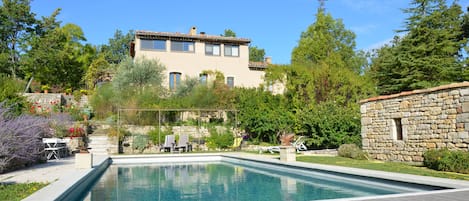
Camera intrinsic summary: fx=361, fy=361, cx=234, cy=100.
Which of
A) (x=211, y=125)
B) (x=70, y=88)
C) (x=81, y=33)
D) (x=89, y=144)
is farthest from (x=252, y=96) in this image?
(x=81, y=33)

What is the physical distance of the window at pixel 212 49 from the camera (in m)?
26.5

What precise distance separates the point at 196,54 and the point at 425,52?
14662 millimetres

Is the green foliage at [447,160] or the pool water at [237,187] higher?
the green foliage at [447,160]

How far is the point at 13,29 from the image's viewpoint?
84.2 feet

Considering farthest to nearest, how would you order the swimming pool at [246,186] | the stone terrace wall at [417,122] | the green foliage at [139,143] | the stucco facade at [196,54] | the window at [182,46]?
1. the window at [182,46]
2. the stucco facade at [196,54]
3. the green foliage at [139,143]
4. the stone terrace wall at [417,122]
5. the swimming pool at [246,186]

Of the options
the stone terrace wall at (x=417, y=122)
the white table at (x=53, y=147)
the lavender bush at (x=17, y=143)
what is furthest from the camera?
the white table at (x=53, y=147)

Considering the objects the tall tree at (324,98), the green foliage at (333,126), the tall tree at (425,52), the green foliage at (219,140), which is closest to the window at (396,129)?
the green foliage at (333,126)

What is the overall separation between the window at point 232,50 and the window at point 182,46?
2.67 metres

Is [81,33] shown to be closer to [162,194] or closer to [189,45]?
[189,45]

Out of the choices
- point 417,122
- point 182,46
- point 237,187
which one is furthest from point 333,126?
point 182,46

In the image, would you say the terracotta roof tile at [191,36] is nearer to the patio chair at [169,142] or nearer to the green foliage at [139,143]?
the green foliage at [139,143]

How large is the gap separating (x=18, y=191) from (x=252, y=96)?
14.5 meters

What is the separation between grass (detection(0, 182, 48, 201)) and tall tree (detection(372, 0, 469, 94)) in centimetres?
1908

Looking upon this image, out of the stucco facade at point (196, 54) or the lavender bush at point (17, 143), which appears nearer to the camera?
the lavender bush at point (17, 143)
